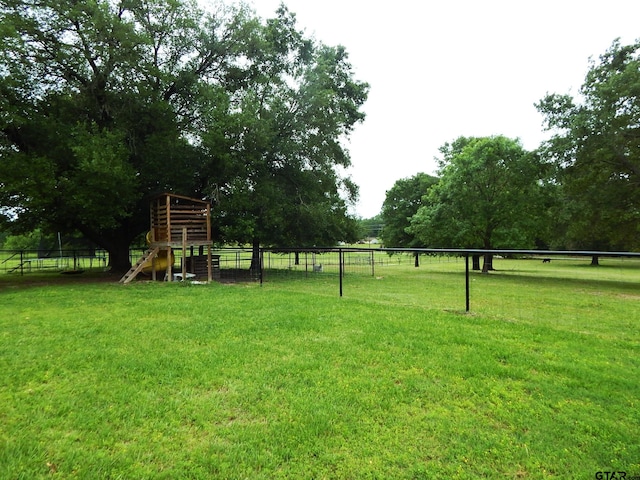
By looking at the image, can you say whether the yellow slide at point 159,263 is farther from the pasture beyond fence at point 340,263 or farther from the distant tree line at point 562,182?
the distant tree line at point 562,182

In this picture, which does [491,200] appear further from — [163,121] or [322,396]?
[322,396]

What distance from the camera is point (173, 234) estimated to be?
14.0m

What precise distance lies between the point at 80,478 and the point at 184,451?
1.90 ft

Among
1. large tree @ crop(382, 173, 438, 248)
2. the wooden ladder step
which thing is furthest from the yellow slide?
large tree @ crop(382, 173, 438, 248)

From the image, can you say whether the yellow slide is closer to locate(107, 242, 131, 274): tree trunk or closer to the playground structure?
the playground structure

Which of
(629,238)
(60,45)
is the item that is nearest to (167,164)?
(60,45)

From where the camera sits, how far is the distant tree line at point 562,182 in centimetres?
1519

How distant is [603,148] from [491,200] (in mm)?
6945

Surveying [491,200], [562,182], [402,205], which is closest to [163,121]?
[491,200]

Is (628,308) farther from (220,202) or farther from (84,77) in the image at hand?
(84,77)

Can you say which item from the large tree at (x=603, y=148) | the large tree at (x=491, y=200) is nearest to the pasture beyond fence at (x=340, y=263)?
the large tree at (x=491, y=200)

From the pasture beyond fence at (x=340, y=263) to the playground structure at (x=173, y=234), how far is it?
1616 millimetres

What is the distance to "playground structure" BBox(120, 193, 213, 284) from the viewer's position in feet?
44.1

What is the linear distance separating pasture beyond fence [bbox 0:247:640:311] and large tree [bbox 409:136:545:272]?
184 cm
